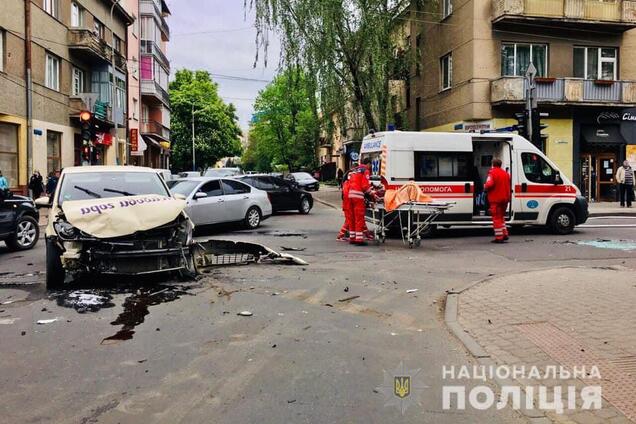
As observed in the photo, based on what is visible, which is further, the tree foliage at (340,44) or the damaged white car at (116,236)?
the tree foliage at (340,44)

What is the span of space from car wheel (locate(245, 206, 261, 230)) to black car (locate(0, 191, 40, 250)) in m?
5.29

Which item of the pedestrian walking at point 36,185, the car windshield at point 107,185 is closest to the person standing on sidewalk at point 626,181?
the car windshield at point 107,185

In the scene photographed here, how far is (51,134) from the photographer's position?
27.9 m

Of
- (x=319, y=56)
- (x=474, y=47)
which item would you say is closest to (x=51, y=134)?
(x=319, y=56)

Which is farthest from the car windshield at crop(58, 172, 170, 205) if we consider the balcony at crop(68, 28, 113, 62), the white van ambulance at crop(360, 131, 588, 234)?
the balcony at crop(68, 28, 113, 62)

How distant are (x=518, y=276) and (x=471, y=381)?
4435mm

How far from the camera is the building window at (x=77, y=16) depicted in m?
30.1

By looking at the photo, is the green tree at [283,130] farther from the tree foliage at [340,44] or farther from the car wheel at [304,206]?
the car wheel at [304,206]

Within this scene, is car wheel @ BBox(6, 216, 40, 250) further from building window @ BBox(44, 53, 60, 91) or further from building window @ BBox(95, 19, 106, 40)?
building window @ BBox(95, 19, 106, 40)

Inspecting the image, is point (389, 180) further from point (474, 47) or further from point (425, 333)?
point (474, 47)

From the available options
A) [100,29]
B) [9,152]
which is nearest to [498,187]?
[9,152]

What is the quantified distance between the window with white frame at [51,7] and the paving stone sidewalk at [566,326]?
84.0 ft

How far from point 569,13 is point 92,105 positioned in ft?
78.0

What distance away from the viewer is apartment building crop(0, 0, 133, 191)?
23766 millimetres
